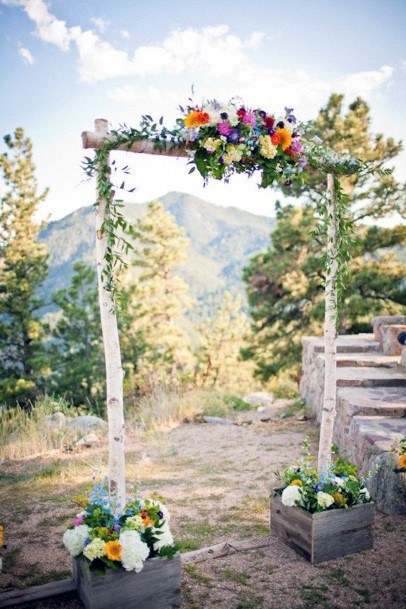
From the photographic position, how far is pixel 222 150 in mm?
3324

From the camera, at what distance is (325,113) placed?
13.5 metres

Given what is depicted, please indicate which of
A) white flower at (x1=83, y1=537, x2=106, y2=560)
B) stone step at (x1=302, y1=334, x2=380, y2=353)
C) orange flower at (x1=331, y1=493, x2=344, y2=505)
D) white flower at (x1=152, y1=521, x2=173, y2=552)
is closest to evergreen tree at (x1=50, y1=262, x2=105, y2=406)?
stone step at (x1=302, y1=334, x2=380, y2=353)

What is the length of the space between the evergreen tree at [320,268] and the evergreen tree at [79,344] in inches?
205

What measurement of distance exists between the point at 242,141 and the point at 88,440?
17.0ft

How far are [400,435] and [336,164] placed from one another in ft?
8.58

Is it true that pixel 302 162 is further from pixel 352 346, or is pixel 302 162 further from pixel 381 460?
pixel 352 346

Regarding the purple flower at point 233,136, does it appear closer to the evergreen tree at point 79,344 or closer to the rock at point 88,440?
the rock at point 88,440

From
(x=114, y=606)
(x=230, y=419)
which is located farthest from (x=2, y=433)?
(x=114, y=606)

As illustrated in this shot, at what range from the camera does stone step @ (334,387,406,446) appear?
515 centimetres

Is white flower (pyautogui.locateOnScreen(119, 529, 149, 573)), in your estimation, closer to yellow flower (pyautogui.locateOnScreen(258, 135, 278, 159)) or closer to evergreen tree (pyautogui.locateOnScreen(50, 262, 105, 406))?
yellow flower (pyautogui.locateOnScreen(258, 135, 278, 159))

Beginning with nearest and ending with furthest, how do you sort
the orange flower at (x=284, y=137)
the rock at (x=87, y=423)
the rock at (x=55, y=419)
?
the orange flower at (x=284, y=137) < the rock at (x=55, y=419) < the rock at (x=87, y=423)

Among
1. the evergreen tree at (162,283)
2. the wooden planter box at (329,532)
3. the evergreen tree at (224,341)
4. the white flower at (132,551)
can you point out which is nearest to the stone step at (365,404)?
the wooden planter box at (329,532)

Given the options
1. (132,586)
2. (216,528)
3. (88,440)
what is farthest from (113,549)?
(88,440)

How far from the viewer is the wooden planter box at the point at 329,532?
10.6ft
